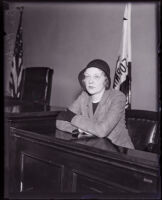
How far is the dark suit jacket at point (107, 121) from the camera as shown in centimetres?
195

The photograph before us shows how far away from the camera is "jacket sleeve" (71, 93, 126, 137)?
6.32 feet

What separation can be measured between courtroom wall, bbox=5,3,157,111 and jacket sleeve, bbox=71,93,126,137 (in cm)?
147

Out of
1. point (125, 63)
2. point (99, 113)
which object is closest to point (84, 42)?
point (125, 63)

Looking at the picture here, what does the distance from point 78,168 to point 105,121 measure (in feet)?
1.59

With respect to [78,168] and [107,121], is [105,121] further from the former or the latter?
[78,168]

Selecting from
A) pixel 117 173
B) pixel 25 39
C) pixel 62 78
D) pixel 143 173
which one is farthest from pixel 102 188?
pixel 25 39

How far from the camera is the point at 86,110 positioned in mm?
2367

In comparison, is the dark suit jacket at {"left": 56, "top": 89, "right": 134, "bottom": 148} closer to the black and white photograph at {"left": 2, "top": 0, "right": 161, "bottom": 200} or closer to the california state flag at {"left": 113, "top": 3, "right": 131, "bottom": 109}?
the black and white photograph at {"left": 2, "top": 0, "right": 161, "bottom": 200}

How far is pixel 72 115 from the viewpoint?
2197mm

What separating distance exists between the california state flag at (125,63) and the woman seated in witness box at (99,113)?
3.23ft

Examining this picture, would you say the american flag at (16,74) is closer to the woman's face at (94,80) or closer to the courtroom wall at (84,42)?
the courtroom wall at (84,42)

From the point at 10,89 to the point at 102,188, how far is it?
408cm

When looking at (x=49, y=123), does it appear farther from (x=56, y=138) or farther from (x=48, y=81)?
(x=48, y=81)

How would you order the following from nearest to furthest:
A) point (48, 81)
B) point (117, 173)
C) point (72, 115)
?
point (117, 173) → point (72, 115) → point (48, 81)
